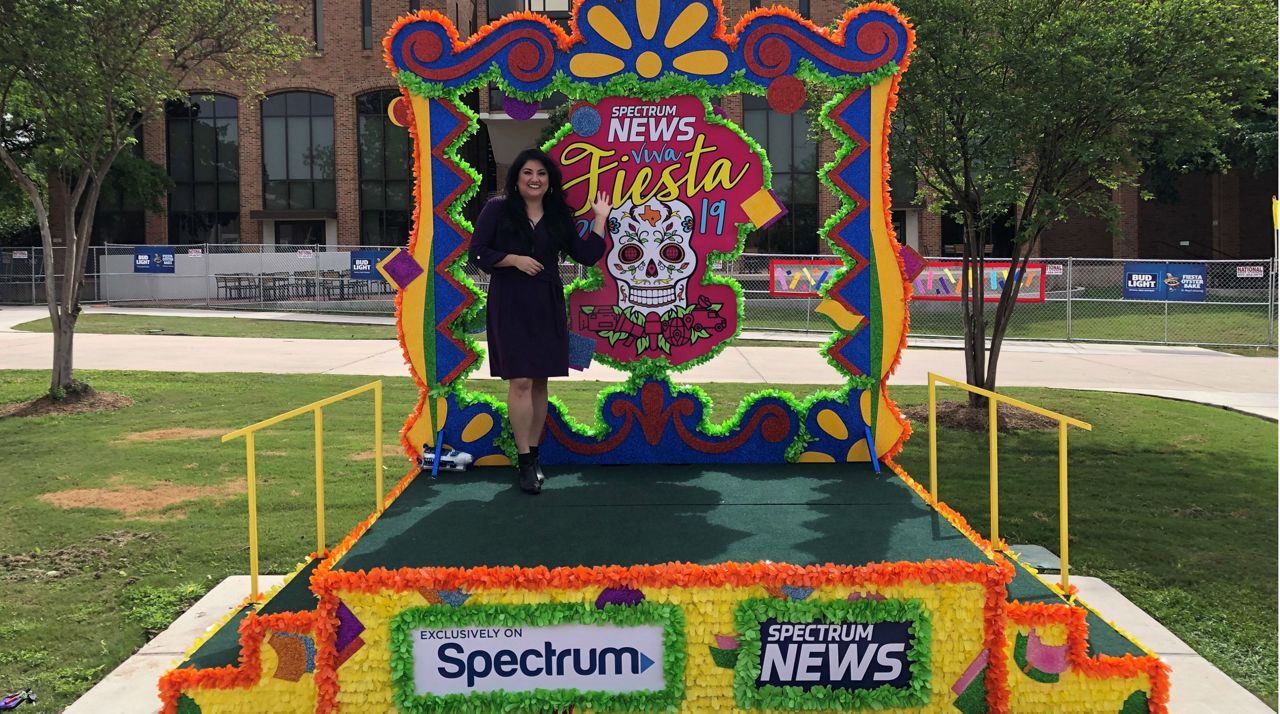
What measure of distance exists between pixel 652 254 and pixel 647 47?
4.04 feet

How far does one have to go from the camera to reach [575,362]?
573 cm

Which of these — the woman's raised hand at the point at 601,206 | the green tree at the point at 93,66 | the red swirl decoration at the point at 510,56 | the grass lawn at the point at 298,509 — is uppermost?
the green tree at the point at 93,66

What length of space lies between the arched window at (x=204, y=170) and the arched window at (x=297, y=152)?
1.18 metres

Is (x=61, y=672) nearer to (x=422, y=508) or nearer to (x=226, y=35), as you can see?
(x=422, y=508)

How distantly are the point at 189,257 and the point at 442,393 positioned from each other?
26971mm

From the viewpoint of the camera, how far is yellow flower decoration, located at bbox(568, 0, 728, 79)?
5734 millimetres

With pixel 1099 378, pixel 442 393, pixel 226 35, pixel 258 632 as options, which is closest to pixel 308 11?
Result: pixel 226 35

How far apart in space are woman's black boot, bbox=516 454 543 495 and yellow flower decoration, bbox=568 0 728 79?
2.30 m

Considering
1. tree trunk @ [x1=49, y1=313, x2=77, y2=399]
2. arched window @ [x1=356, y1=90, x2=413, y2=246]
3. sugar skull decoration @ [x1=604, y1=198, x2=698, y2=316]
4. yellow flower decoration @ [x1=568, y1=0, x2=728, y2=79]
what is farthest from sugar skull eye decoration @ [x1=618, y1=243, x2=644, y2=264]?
arched window @ [x1=356, y1=90, x2=413, y2=246]

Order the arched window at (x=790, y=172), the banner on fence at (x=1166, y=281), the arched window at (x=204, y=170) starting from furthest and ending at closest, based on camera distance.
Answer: the arched window at (x=204, y=170)
the arched window at (x=790, y=172)
the banner on fence at (x=1166, y=281)

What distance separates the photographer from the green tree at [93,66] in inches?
411

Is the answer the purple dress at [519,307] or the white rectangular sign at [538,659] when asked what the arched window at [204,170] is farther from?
the white rectangular sign at [538,659]

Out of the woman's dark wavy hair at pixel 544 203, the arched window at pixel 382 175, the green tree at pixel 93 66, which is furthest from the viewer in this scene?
the arched window at pixel 382 175

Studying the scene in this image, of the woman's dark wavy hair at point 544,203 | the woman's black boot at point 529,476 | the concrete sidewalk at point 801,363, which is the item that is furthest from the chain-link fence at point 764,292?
the woman's black boot at point 529,476
